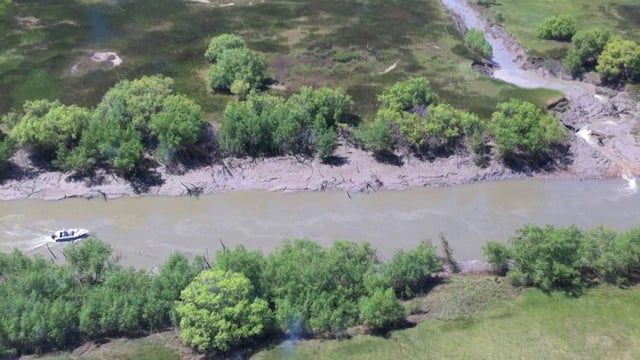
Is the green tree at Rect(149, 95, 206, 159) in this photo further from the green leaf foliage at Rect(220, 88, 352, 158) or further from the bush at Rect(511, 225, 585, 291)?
the bush at Rect(511, 225, 585, 291)

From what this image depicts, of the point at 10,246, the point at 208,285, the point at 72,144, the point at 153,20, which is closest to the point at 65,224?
the point at 10,246

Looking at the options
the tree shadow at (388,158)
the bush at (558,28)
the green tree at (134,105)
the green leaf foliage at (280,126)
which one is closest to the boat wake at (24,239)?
the green tree at (134,105)

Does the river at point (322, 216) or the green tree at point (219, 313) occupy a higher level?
the green tree at point (219, 313)

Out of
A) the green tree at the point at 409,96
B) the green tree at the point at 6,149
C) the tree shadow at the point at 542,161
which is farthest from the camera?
the green tree at the point at 409,96

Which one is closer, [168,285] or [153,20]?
[168,285]

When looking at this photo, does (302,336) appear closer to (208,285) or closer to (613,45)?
(208,285)

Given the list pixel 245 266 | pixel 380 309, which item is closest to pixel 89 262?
pixel 245 266

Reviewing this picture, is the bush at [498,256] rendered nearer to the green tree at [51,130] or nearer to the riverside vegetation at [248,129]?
the riverside vegetation at [248,129]
